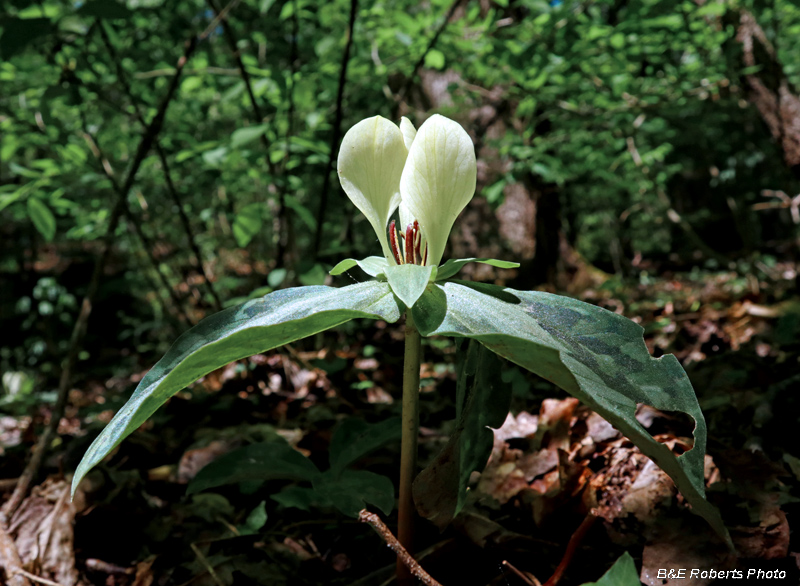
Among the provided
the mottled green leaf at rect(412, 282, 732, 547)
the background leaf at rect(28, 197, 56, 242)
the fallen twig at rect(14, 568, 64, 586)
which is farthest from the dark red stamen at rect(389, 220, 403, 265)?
the background leaf at rect(28, 197, 56, 242)

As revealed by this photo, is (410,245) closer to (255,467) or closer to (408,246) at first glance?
(408,246)

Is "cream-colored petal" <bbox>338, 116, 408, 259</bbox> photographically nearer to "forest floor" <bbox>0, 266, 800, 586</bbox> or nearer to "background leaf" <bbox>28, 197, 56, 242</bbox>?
"forest floor" <bbox>0, 266, 800, 586</bbox>

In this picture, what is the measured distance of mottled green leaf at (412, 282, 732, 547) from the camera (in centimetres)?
52

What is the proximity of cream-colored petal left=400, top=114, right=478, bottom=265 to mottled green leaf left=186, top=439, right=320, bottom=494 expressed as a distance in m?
0.54

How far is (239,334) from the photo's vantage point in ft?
1.87

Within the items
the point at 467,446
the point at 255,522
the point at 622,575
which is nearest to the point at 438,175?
the point at 467,446

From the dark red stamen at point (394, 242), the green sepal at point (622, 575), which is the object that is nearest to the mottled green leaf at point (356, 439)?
the dark red stamen at point (394, 242)

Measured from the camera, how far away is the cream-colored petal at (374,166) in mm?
754

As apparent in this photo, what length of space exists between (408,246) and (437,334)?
0.83 feet

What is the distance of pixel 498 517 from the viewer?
3.29 ft

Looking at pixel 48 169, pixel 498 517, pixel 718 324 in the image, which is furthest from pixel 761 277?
pixel 48 169

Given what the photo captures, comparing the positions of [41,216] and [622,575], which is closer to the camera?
[622,575]

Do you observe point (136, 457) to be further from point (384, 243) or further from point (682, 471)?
point (682, 471)

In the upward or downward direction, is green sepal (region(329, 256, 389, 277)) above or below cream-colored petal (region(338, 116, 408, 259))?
below
